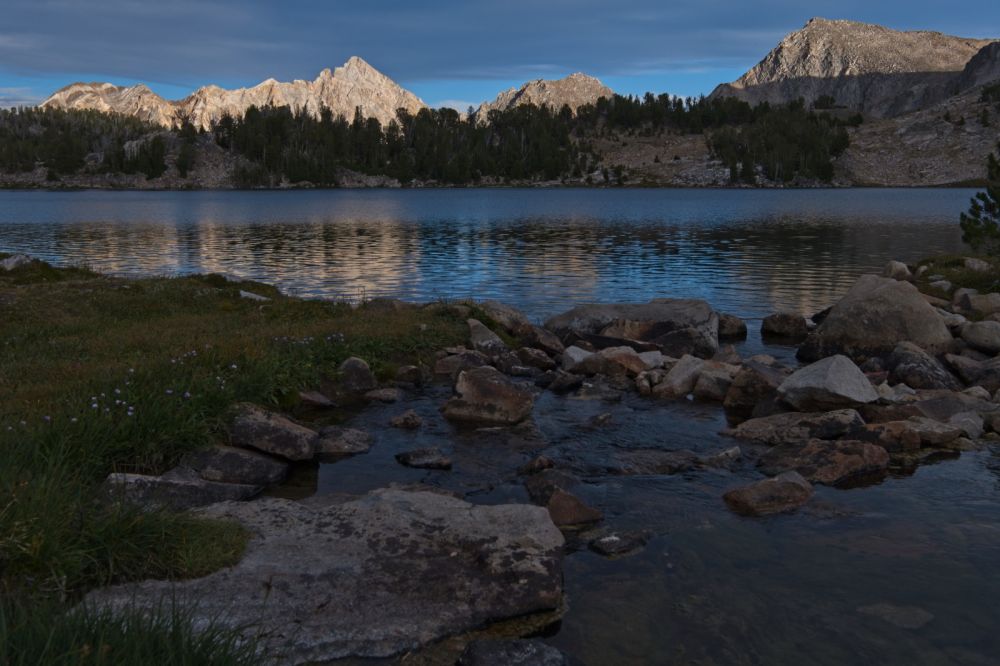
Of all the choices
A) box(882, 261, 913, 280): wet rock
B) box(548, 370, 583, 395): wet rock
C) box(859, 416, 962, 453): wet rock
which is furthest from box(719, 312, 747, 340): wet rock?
box(882, 261, 913, 280): wet rock

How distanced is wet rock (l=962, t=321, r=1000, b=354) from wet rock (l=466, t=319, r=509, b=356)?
594 inches

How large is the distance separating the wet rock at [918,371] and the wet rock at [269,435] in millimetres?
16223

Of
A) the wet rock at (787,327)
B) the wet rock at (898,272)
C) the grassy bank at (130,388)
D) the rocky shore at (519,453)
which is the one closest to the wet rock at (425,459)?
the rocky shore at (519,453)

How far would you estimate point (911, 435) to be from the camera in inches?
600

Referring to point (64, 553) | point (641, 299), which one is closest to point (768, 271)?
point (641, 299)

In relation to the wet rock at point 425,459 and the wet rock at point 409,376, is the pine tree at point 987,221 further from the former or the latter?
the wet rock at point 425,459

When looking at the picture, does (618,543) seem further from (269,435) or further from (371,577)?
(269,435)

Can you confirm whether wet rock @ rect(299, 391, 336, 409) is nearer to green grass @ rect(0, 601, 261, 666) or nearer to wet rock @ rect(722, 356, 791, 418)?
wet rock @ rect(722, 356, 791, 418)

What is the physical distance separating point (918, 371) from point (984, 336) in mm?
5048

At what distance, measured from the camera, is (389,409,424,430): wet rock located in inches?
661

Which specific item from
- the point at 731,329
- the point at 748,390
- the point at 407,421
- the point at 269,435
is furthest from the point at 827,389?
the point at 731,329

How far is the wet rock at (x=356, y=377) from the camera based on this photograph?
19.3m

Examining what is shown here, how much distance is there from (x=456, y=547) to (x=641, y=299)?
32231 mm

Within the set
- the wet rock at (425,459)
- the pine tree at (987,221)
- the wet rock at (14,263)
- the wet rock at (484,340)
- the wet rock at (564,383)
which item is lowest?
the wet rock at (425,459)
